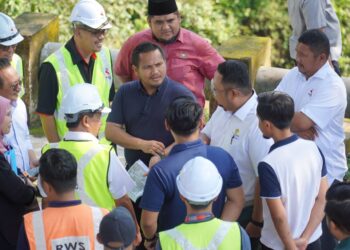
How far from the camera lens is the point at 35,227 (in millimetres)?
4676

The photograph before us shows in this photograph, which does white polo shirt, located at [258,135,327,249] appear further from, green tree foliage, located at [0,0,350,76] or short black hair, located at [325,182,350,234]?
green tree foliage, located at [0,0,350,76]

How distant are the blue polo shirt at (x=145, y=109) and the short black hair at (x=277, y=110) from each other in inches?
31.4

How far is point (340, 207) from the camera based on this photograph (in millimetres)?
4512

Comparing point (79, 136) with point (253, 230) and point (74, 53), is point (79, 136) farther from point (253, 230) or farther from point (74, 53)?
point (74, 53)

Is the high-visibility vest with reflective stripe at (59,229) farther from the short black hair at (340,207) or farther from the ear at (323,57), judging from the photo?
the ear at (323,57)

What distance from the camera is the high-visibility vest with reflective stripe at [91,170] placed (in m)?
5.18

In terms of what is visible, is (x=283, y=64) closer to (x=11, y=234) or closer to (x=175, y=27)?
(x=175, y=27)

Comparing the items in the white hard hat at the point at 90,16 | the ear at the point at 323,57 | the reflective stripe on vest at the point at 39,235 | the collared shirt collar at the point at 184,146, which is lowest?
the reflective stripe on vest at the point at 39,235

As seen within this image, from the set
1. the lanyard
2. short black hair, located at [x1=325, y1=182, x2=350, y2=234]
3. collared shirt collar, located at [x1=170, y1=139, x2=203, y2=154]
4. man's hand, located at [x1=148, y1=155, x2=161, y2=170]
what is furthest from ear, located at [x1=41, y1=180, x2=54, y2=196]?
short black hair, located at [x1=325, y1=182, x2=350, y2=234]

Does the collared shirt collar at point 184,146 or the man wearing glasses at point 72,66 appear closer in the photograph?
the collared shirt collar at point 184,146

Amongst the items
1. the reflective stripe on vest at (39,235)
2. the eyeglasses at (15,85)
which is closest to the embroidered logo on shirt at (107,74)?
the eyeglasses at (15,85)

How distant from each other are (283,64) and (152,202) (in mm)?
7849

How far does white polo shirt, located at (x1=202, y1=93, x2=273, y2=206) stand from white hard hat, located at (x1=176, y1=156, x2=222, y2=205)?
107 centimetres

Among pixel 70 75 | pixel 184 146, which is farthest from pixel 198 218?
pixel 70 75
